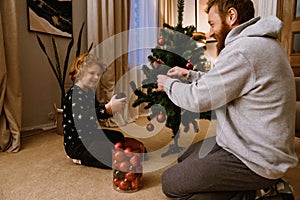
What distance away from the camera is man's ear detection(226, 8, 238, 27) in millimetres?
1041

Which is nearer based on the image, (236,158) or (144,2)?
(236,158)

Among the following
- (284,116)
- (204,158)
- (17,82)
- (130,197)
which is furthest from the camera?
(17,82)

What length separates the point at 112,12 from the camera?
107 inches

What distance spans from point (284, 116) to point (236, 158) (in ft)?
0.79

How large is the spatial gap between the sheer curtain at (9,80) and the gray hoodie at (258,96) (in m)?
1.49

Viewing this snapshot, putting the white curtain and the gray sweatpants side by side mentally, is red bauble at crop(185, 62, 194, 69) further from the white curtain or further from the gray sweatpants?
the white curtain

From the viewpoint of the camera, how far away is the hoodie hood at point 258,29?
0.93 m

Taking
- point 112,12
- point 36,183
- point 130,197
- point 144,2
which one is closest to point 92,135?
point 36,183

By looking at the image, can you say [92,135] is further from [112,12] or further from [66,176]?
[112,12]

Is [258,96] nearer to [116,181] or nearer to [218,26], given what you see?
[218,26]

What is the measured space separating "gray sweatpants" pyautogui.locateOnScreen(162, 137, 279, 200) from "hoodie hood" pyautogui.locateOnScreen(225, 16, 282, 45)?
0.48m

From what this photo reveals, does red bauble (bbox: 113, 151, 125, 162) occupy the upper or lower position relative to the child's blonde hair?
lower

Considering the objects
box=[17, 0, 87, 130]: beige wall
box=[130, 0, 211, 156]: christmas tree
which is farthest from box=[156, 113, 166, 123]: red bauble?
box=[17, 0, 87, 130]: beige wall

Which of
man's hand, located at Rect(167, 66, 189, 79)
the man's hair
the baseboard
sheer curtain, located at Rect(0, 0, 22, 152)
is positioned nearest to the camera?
the man's hair
